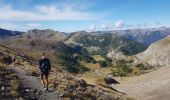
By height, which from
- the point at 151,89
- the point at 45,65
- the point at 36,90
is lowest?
the point at 151,89

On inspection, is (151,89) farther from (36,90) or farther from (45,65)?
(45,65)

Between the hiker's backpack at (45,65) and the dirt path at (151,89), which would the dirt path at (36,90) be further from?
the dirt path at (151,89)

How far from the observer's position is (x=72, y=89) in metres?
41.6

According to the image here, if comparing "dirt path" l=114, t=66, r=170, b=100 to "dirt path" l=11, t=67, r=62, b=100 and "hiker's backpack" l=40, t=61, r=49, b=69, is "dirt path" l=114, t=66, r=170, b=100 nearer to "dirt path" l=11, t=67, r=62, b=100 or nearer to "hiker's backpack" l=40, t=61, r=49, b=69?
"dirt path" l=11, t=67, r=62, b=100

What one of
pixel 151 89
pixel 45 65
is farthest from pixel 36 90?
pixel 151 89

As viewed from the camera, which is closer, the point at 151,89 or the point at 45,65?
the point at 45,65

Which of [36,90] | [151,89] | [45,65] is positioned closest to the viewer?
[45,65]

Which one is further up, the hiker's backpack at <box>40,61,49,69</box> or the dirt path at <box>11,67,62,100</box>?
the hiker's backpack at <box>40,61,49,69</box>

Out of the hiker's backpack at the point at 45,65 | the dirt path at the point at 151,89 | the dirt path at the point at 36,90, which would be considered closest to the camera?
the dirt path at the point at 36,90

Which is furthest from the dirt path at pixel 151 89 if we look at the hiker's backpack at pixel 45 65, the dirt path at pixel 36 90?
the hiker's backpack at pixel 45 65

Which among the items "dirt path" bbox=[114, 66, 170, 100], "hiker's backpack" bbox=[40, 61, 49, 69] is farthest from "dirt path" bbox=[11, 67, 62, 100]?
"dirt path" bbox=[114, 66, 170, 100]

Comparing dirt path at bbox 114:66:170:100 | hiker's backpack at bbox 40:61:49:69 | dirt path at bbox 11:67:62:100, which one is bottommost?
dirt path at bbox 114:66:170:100

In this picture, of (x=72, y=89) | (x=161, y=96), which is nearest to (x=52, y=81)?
(x=72, y=89)

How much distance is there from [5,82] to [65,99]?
6.35 m
